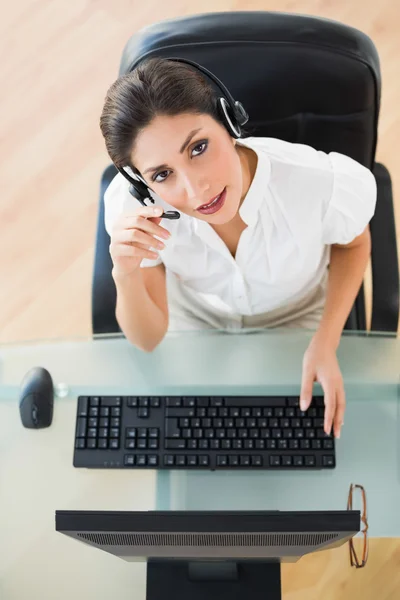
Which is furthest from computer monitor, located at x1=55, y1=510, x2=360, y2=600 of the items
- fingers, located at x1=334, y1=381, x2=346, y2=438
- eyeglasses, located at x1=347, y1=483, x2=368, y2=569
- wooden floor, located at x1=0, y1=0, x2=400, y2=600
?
wooden floor, located at x1=0, y1=0, x2=400, y2=600

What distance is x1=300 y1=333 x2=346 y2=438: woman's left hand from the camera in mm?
1111

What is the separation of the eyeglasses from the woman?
99 mm

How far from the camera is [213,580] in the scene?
1.06 m

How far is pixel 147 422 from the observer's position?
1.14 m

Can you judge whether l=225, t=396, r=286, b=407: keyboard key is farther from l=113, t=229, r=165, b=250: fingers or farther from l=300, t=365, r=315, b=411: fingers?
l=113, t=229, r=165, b=250: fingers

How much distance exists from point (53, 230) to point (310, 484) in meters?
1.22

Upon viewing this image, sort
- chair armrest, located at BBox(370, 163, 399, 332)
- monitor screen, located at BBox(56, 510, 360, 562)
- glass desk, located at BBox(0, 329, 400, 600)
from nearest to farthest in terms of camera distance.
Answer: monitor screen, located at BBox(56, 510, 360, 562) < glass desk, located at BBox(0, 329, 400, 600) < chair armrest, located at BBox(370, 163, 399, 332)

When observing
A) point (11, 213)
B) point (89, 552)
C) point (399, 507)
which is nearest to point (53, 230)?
point (11, 213)

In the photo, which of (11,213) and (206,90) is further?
(11,213)

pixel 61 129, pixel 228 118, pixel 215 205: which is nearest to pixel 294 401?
pixel 215 205

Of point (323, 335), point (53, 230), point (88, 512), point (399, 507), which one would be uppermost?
point (53, 230)

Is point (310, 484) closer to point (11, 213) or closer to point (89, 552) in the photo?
point (89, 552)

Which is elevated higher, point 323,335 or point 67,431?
point 323,335

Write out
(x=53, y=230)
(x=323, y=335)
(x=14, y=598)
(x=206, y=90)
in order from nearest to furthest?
(x=206, y=90)
(x=14, y=598)
(x=323, y=335)
(x=53, y=230)
